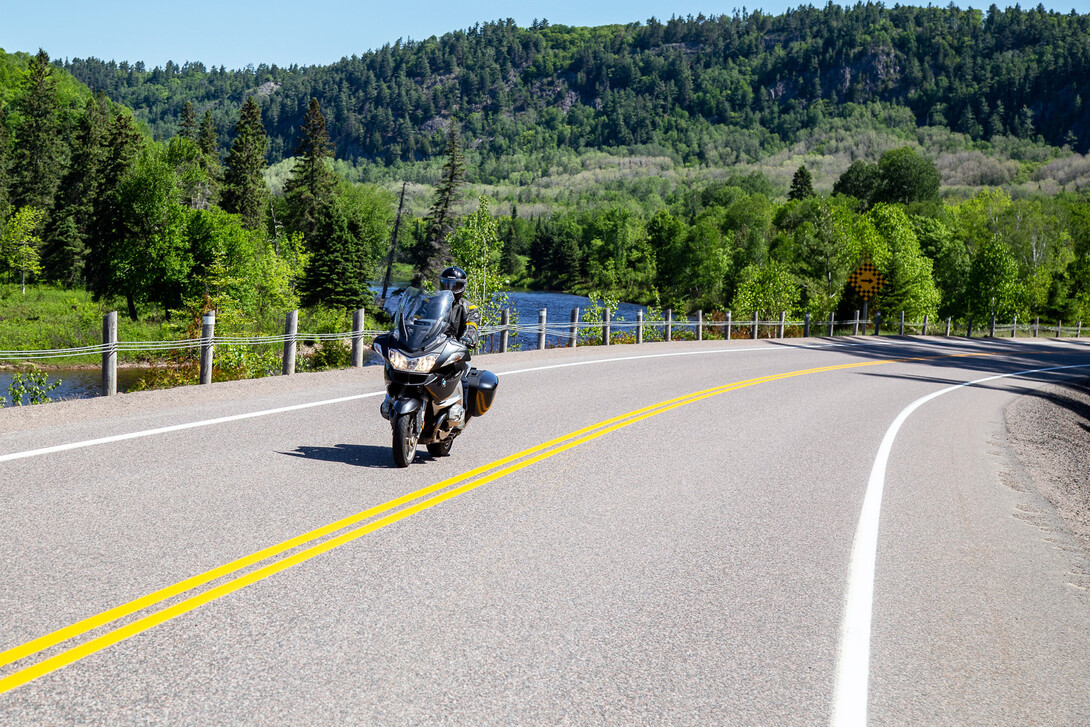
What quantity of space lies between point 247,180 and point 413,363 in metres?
70.2

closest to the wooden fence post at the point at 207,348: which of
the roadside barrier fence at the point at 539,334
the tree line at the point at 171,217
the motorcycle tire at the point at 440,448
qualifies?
the roadside barrier fence at the point at 539,334

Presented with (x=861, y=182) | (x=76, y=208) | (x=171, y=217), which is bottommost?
(x=171, y=217)

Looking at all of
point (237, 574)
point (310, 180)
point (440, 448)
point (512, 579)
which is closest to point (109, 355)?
point (440, 448)

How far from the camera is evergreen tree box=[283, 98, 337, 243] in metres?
74.1

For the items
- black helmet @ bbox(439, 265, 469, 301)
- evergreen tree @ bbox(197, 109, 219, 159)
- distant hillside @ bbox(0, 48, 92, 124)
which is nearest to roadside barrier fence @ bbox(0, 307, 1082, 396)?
black helmet @ bbox(439, 265, 469, 301)

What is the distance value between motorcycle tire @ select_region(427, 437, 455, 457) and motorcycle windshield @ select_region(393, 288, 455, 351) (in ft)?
3.66

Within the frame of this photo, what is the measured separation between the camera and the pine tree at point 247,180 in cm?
7206

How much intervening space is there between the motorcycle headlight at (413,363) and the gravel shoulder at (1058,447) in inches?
227

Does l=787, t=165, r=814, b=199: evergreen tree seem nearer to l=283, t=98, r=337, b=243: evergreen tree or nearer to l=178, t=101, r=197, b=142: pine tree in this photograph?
l=283, t=98, r=337, b=243: evergreen tree

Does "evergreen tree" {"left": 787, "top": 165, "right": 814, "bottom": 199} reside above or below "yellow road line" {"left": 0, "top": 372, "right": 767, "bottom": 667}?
above

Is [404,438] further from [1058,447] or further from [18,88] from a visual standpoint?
[18,88]

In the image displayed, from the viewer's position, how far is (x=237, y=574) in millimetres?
4957

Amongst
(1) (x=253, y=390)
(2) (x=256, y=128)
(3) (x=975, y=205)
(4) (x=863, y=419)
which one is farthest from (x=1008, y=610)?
(3) (x=975, y=205)

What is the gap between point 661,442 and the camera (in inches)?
416
